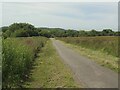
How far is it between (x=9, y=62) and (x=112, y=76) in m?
5.88

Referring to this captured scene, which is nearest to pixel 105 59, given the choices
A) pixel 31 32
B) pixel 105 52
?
pixel 105 52

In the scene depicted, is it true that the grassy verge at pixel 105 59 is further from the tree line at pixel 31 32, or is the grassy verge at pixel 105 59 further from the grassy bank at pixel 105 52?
the tree line at pixel 31 32

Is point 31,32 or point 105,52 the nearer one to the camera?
point 105,52

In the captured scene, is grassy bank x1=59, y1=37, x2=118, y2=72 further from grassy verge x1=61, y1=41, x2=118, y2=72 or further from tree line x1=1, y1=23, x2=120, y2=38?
tree line x1=1, y1=23, x2=120, y2=38

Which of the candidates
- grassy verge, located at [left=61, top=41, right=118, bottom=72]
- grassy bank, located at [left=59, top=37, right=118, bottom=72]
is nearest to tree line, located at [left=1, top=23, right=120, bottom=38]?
grassy bank, located at [left=59, top=37, right=118, bottom=72]

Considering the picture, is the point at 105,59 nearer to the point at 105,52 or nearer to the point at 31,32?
the point at 105,52

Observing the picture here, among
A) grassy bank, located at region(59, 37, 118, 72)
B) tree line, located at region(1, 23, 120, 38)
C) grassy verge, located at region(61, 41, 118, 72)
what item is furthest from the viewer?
tree line, located at region(1, 23, 120, 38)

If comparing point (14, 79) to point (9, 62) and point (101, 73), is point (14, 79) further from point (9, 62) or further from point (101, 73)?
point (101, 73)

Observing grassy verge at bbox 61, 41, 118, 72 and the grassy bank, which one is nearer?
grassy verge at bbox 61, 41, 118, 72

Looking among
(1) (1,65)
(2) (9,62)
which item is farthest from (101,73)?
(1) (1,65)

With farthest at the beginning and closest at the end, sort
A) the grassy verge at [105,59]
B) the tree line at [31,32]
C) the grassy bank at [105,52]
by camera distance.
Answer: the tree line at [31,32] < the grassy bank at [105,52] < the grassy verge at [105,59]

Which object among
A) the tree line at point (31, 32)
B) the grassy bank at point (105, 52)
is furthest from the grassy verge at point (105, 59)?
the tree line at point (31, 32)

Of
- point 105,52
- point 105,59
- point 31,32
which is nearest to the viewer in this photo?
point 105,59

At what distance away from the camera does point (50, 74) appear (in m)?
16.7
